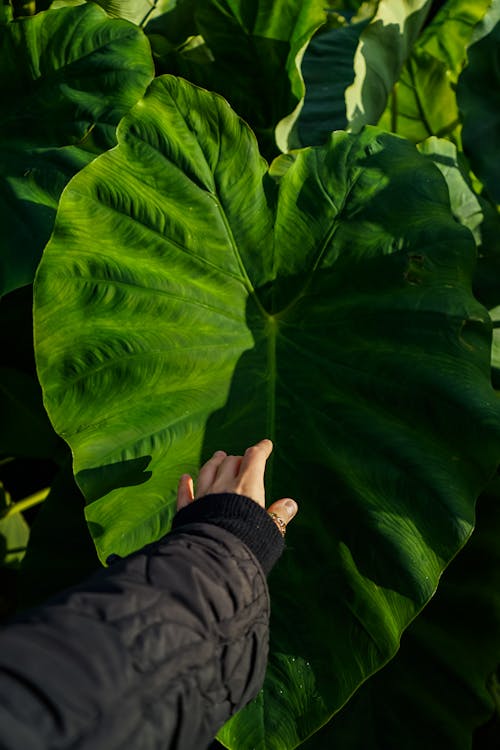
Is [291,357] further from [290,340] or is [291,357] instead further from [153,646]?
[153,646]

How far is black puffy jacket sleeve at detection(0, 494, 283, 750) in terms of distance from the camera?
53cm

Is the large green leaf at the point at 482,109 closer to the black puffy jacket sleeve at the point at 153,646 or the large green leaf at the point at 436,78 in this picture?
the large green leaf at the point at 436,78

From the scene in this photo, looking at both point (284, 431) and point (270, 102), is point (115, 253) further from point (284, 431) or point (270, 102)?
point (270, 102)

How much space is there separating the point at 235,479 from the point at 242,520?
3.3 inches

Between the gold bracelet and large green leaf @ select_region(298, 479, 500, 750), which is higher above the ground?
the gold bracelet

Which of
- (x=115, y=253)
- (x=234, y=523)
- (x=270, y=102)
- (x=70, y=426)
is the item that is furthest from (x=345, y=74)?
(x=234, y=523)

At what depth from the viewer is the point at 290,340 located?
106cm

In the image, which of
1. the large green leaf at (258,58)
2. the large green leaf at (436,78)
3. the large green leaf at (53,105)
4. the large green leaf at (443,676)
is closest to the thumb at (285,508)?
the large green leaf at (443,676)

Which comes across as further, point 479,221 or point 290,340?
point 479,221

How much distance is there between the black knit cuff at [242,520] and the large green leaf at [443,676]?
18.7 inches

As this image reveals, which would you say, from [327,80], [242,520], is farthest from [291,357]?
[327,80]

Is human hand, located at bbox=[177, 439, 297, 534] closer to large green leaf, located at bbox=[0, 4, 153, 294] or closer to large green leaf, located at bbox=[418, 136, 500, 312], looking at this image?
large green leaf, located at bbox=[0, 4, 153, 294]

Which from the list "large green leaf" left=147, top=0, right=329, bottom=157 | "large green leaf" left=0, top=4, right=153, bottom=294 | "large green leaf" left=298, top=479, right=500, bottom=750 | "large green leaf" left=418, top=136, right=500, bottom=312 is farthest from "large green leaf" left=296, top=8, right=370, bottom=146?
"large green leaf" left=298, top=479, right=500, bottom=750

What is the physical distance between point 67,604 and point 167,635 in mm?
76
